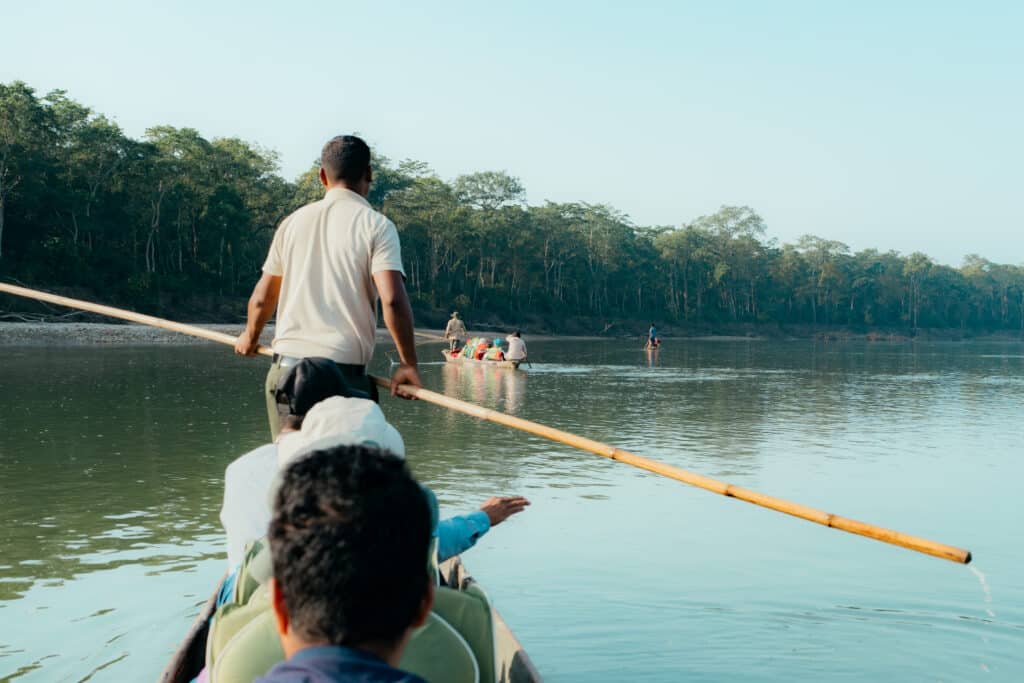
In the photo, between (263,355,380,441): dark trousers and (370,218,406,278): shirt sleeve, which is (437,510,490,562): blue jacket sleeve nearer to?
(263,355,380,441): dark trousers

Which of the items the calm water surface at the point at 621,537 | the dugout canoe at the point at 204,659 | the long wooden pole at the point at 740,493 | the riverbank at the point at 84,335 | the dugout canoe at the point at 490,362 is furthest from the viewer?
the riverbank at the point at 84,335

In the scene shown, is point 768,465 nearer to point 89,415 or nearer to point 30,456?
point 30,456

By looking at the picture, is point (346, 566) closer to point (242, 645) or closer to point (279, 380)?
point (242, 645)

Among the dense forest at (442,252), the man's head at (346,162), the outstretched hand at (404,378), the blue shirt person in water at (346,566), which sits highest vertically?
the dense forest at (442,252)

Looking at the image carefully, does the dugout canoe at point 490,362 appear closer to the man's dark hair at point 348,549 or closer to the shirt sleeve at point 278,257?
the shirt sleeve at point 278,257

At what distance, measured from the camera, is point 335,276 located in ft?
13.6

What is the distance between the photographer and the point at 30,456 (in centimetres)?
1030

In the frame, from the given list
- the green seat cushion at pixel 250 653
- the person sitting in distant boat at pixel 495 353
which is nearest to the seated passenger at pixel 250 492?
the green seat cushion at pixel 250 653

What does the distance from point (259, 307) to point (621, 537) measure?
158 inches

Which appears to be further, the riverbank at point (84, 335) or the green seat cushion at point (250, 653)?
the riverbank at point (84, 335)

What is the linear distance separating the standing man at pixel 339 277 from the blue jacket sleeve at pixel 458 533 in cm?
122

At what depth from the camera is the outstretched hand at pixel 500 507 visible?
3482 millimetres

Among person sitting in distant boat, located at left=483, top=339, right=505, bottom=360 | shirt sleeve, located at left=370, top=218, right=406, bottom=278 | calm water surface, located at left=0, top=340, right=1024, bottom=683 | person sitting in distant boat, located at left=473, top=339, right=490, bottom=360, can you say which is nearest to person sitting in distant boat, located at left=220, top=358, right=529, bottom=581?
shirt sleeve, located at left=370, top=218, right=406, bottom=278

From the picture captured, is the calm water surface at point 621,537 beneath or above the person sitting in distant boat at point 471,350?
beneath
